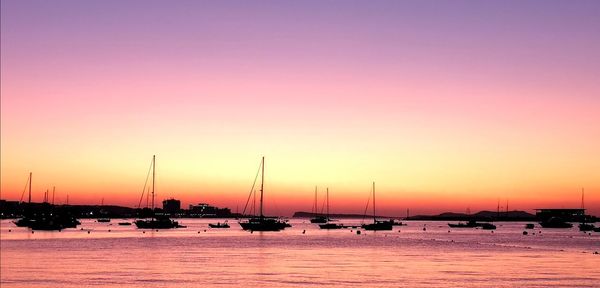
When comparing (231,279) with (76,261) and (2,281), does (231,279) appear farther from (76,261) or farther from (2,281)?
(76,261)

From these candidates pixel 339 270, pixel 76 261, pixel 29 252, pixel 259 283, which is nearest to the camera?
pixel 259 283

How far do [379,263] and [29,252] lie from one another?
1940 inches

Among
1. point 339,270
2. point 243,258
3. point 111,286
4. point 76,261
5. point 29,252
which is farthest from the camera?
point 29,252

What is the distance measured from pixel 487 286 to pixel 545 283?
6.25 m

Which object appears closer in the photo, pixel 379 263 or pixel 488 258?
pixel 379 263

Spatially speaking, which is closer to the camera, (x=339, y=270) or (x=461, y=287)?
(x=461, y=287)

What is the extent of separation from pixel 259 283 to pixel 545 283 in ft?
80.8

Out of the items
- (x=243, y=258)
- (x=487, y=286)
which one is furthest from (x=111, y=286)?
(x=243, y=258)

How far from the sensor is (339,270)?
3059 inches

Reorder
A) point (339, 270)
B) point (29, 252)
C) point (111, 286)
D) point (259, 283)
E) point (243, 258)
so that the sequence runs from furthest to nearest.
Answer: point (29, 252) → point (243, 258) → point (339, 270) → point (259, 283) → point (111, 286)

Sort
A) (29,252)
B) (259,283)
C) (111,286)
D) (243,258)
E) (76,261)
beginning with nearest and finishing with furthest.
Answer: (111,286)
(259,283)
(76,261)
(243,258)
(29,252)

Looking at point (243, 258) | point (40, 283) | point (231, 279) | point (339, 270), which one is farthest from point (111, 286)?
point (243, 258)

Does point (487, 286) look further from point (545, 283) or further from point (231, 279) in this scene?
point (231, 279)

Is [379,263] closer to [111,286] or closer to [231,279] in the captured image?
[231,279]
